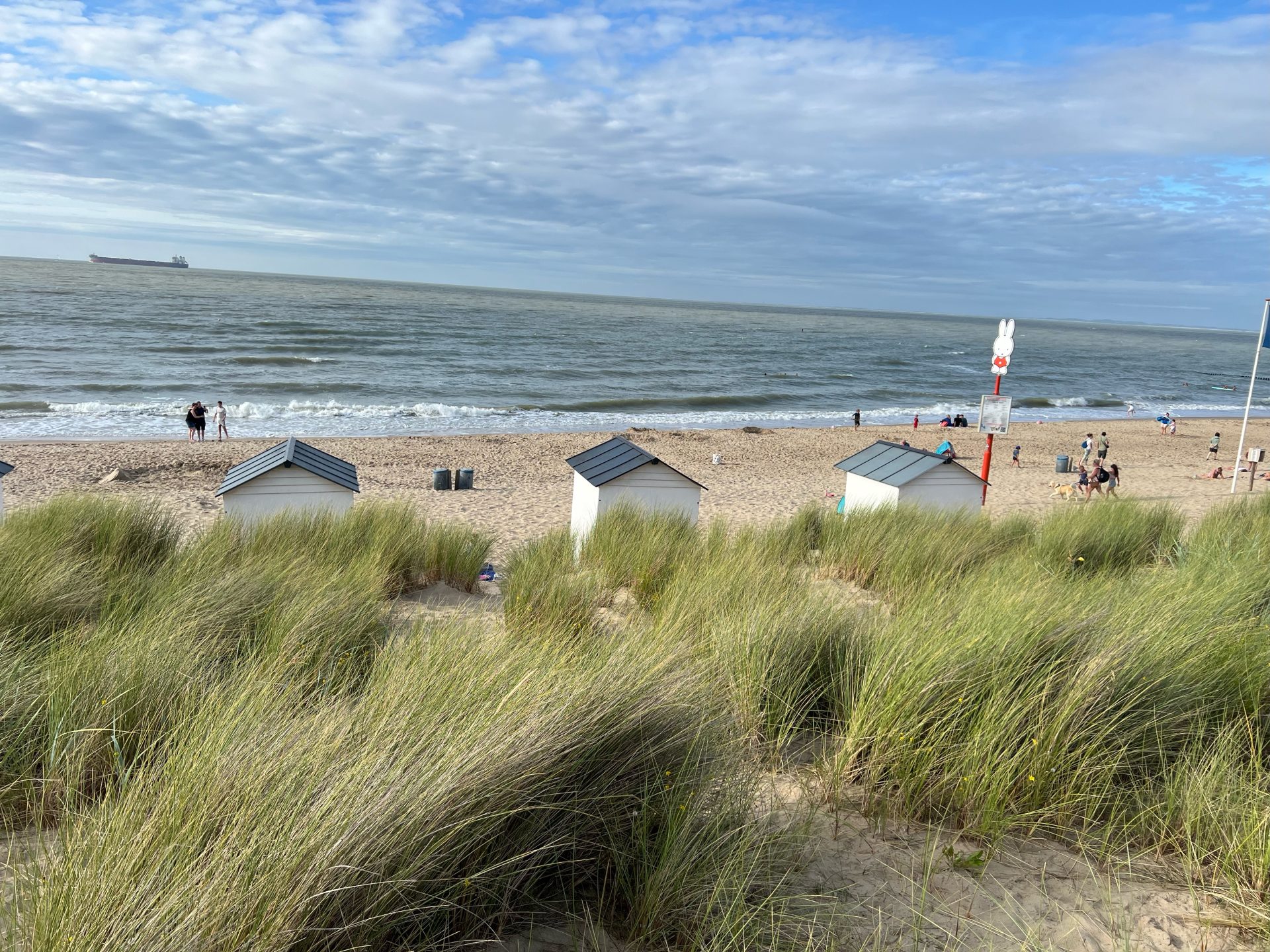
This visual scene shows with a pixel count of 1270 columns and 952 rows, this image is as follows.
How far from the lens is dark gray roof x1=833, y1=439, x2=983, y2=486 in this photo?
8.49m

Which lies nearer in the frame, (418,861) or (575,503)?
(418,861)

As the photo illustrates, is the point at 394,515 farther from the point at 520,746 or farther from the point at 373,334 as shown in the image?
the point at 373,334

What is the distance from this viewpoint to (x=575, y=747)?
2.39 metres

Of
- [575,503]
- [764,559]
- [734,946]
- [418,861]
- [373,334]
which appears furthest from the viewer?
[373,334]

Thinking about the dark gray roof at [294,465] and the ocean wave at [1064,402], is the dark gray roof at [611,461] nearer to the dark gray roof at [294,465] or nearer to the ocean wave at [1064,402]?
the dark gray roof at [294,465]

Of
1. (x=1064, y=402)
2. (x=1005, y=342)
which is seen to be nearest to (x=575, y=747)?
(x=1005, y=342)

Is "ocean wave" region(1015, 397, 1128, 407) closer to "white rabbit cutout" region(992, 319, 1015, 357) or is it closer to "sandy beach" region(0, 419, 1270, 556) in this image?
"sandy beach" region(0, 419, 1270, 556)

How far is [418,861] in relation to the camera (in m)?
1.89

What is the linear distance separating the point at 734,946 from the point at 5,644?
126 inches

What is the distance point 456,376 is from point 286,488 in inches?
1314

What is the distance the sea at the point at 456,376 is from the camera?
91.9 ft

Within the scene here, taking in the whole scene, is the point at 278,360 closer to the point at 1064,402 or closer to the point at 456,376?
the point at 456,376

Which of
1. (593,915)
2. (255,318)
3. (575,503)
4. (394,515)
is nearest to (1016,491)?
(575,503)

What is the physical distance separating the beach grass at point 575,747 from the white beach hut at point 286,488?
2.38 m
